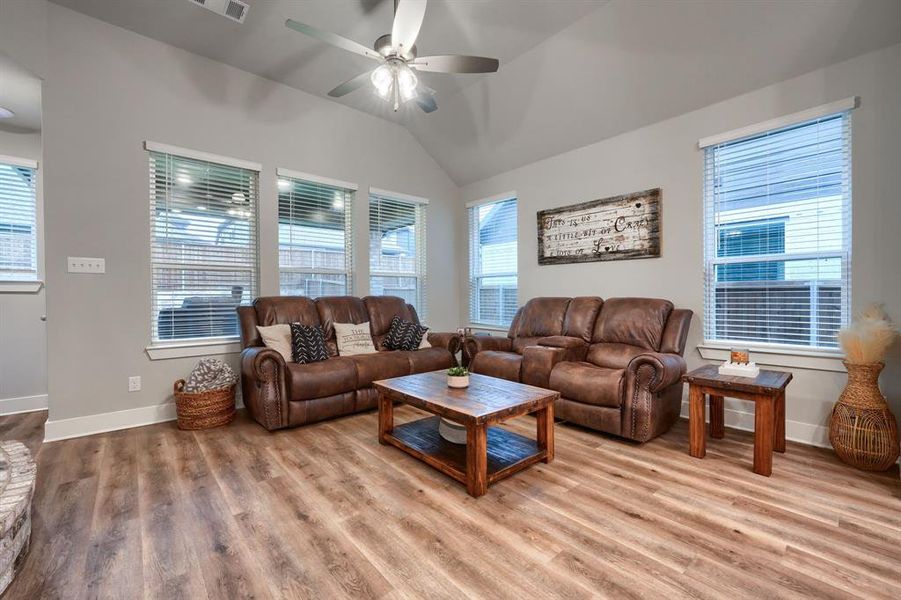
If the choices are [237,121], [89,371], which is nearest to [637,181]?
[237,121]

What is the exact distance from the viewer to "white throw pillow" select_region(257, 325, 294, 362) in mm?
3541

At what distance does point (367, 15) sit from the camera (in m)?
3.15

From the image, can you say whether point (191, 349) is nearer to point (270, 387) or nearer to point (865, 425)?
point (270, 387)

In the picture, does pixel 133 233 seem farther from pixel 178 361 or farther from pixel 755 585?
pixel 755 585

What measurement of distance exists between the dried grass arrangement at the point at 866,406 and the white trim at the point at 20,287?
22.4ft

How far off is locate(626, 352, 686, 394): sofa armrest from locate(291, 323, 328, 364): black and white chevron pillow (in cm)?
261

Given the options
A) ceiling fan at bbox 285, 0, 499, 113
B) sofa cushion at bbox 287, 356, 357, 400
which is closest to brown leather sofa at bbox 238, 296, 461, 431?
sofa cushion at bbox 287, 356, 357, 400

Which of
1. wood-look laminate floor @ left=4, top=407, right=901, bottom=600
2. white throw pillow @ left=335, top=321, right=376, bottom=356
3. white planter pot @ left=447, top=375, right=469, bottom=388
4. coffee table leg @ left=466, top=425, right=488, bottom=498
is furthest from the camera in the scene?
white throw pillow @ left=335, top=321, right=376, bottom=356

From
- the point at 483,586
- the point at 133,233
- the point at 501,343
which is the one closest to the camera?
the point at 483,586

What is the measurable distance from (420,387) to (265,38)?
3348 millimetres

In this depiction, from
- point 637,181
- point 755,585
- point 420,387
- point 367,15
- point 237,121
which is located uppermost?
point 367,15

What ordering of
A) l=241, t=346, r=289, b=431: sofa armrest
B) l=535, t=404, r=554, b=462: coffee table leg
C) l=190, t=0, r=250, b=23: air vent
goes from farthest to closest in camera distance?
l=241, t=346, r=289, b=431: sofa armrest
l=190, t=0, r=250, b=23: air vent
l=535, t=404, r=554, b=462: coffee table leg

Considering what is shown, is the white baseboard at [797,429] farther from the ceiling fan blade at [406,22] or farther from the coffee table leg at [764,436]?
the ceiling fan blade at [406,22]

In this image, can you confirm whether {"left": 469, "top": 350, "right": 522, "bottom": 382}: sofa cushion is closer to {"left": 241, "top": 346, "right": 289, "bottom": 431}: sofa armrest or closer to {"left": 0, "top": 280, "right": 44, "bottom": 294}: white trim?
{"left": 241, "top": 346, "right": 289, "bottom": 431}: sofa armrest
